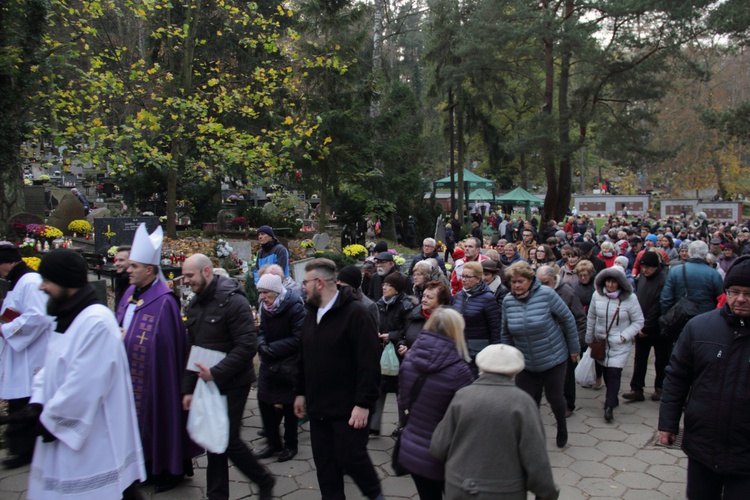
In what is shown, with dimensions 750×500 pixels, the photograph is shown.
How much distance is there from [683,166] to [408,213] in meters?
29.6

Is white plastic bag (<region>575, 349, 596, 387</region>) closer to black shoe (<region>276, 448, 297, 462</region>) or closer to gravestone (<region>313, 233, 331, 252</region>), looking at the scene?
black shoe (<region>276, 448, 297, 462</region>)

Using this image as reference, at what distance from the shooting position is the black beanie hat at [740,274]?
3.33m

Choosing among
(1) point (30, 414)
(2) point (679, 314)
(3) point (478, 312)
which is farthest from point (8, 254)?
(2) point (679, 314)

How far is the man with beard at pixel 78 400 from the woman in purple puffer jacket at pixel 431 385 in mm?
1617

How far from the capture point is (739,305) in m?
3.33

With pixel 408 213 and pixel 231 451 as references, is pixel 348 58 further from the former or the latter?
pixel 231 451

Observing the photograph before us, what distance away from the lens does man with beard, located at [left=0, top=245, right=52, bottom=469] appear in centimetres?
495

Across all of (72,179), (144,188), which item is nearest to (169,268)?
(144,188)

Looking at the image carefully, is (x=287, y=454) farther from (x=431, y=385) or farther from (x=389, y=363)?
(x=431, y=385)

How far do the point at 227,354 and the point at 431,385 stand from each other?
4.89ft

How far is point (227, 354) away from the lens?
168 inches

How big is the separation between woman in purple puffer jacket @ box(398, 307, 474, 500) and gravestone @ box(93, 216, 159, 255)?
431 inches

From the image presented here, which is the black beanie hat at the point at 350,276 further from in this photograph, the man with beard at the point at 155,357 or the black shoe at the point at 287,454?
the black shoe at the point at 287,454

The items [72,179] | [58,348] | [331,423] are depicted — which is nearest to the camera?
[58,348]
